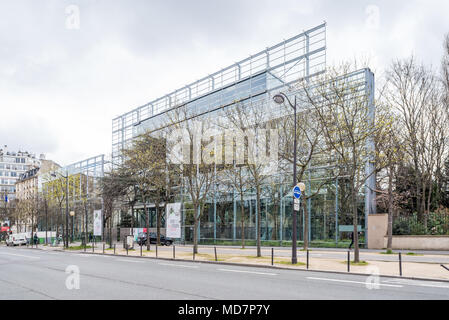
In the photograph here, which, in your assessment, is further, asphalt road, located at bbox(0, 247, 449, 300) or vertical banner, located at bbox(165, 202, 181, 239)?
vertical banner, located at bbox(165, 202, 181, 239)

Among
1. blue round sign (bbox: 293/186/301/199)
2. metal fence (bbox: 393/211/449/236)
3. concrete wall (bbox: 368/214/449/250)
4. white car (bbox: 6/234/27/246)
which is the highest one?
blue round sign (bbox: 293/186/301/199)

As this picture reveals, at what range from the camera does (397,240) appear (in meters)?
27.3

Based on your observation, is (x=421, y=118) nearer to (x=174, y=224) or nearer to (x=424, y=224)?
(x=424, y=224)

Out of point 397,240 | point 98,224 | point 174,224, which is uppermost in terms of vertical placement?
point 174,224

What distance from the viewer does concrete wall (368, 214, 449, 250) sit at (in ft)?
83.7

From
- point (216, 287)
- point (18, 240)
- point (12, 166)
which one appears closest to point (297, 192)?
point (216, 287)

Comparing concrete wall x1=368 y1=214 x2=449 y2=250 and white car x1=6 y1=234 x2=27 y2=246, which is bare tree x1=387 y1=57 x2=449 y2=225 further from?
white car x1=6 y1=234 x2=27 y2=246

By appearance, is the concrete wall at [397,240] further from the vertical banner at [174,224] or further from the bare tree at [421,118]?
the vertical banner at [174,224]

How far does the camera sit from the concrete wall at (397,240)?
2552 cm

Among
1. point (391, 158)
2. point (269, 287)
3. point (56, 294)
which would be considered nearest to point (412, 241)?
point (391, 158)

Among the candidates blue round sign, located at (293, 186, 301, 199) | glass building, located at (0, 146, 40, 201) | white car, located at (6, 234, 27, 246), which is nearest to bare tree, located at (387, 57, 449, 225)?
blue round sign, located at (293, 186, 301, 199)

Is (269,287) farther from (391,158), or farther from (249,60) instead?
(249,60)
